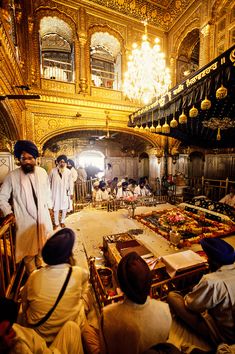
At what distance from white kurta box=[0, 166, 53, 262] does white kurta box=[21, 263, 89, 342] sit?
1.23 m

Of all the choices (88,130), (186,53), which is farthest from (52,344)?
(186,53)

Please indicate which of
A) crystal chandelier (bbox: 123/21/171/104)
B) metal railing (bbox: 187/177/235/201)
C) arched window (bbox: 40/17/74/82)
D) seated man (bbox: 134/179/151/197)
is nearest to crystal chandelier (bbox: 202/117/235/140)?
crystal chandelier (bbox: 123/21/171/104)

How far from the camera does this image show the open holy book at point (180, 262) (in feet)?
8.55

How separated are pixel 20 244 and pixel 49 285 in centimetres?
153

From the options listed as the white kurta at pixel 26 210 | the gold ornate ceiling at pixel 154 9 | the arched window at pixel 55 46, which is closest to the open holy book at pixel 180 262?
the white kurta at pixel 26 210

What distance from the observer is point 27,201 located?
8.82 feet

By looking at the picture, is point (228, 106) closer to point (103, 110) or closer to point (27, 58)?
point (103, 110)

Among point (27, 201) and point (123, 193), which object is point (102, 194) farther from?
point (27, 201)

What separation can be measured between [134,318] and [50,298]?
0.77 meters

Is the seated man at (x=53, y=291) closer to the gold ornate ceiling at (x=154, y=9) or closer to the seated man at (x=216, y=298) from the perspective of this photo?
the seated man at (x=216, y=298)

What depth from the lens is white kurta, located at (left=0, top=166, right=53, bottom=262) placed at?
2.63 metres

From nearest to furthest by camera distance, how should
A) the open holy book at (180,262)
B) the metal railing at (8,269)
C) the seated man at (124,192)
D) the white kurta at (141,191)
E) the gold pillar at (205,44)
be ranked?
1. the metal railing at (8,269)
2. the open holy book at (180,262)
3. the gold pillar at (205,44)
4. the seated man at (124,192)
5. the white kurta at (141,191)

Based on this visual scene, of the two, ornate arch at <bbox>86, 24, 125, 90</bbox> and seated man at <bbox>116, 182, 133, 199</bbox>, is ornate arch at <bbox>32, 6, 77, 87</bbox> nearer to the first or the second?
ornate arch at <bbox>86, 24, 125, 90</bbox>

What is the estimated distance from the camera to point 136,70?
211 inches
